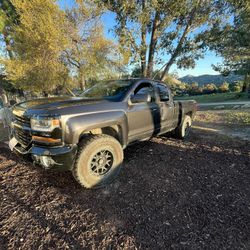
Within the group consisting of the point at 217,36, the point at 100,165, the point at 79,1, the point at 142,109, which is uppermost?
the point at 79,1

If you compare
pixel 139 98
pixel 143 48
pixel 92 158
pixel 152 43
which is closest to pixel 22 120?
pixel 92 158

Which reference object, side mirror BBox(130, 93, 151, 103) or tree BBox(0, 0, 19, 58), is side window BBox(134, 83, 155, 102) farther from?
tree BBox(0, 0, 19, 58)

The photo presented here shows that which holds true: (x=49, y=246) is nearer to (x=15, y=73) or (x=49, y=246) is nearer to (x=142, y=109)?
(x=142, y=109)

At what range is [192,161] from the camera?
396 centimetres

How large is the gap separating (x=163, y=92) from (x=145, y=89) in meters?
0.76

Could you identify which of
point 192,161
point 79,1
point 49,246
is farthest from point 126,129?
point 79,1

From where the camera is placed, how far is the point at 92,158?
292 cm

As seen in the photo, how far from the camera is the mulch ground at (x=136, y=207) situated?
2.03m

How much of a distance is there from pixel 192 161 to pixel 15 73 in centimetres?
828

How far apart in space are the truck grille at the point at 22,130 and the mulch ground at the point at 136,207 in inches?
30.6

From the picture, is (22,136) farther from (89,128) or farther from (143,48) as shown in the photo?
(143,48)

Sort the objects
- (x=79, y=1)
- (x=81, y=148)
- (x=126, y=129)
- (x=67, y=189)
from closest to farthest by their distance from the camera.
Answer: (x=81, y=148) → (x=67, y=189) → (x=126, y=129) → (x=79, y=1)

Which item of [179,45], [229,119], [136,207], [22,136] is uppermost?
[179,45]

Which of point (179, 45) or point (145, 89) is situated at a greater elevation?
point (179, 45)
